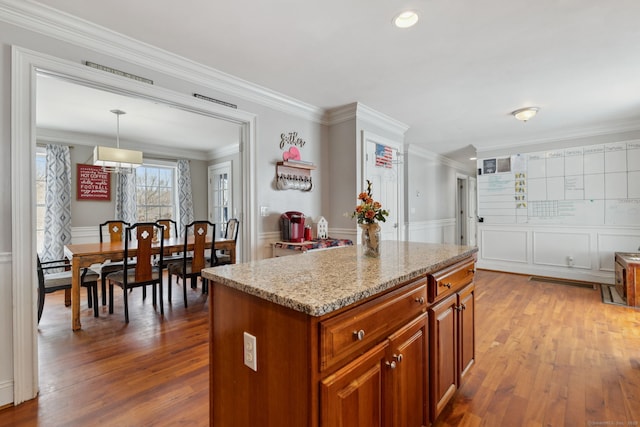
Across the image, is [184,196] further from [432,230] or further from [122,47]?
[432,230]

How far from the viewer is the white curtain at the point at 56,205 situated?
178 inches

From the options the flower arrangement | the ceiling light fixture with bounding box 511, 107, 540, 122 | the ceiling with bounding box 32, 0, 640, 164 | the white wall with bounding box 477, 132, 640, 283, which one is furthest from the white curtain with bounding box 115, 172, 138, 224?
the white wall with bounding box 477, 132, 640, 283

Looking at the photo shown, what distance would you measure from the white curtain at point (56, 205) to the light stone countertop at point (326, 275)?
4.71 metres

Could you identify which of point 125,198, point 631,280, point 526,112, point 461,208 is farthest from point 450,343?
point 461,208

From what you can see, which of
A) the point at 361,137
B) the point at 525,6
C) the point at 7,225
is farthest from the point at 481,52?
the point at 7,225

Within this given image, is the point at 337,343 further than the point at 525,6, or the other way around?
the point at 525,6

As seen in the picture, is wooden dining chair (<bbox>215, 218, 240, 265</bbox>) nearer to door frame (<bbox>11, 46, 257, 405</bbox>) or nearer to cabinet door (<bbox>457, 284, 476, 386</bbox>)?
door frame (<bbox>11, 46, 257, 405</bbox>)

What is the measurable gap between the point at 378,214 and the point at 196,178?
5546 mm

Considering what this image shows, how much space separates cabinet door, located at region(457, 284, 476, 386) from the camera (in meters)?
1.76

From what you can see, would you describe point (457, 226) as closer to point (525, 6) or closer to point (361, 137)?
point (361, 137)

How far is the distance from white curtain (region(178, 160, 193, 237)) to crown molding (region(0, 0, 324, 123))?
363 cm

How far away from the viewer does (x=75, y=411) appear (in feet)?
5.63

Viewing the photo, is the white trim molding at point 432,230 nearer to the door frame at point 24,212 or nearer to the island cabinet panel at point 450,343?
the island cabinet panel at point 450,343

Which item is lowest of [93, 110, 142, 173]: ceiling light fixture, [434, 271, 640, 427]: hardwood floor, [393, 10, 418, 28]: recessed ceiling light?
[434, 271, 640, 427]: hardwood floor
